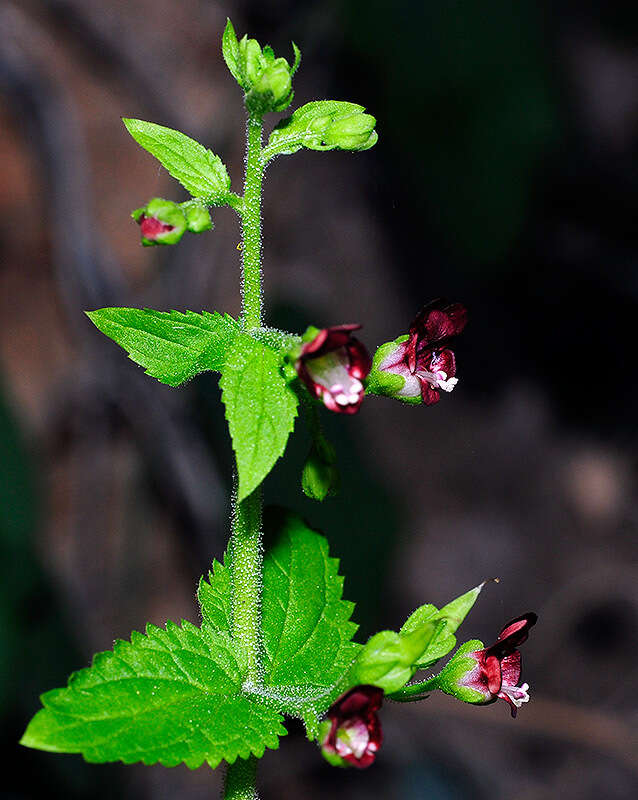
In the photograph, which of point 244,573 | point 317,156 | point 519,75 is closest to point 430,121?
point 519,75

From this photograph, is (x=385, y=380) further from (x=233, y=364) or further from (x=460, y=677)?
(x=460, y=677)

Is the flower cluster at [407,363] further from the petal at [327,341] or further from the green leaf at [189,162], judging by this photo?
the green leaf at [189,162]

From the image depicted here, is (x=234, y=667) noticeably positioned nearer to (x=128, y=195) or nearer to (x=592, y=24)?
(x=128, y=195)

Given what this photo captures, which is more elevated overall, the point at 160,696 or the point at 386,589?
the point at 160,696

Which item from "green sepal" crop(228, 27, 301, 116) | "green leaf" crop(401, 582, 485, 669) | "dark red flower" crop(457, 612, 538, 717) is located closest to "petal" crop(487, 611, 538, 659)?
"dark red flower" crop(457, 612, 538, 717)

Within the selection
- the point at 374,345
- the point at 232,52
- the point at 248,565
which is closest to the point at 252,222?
the point at 232,52

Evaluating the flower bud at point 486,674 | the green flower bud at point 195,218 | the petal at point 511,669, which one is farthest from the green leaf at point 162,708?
the green flower bud at point 195,218
